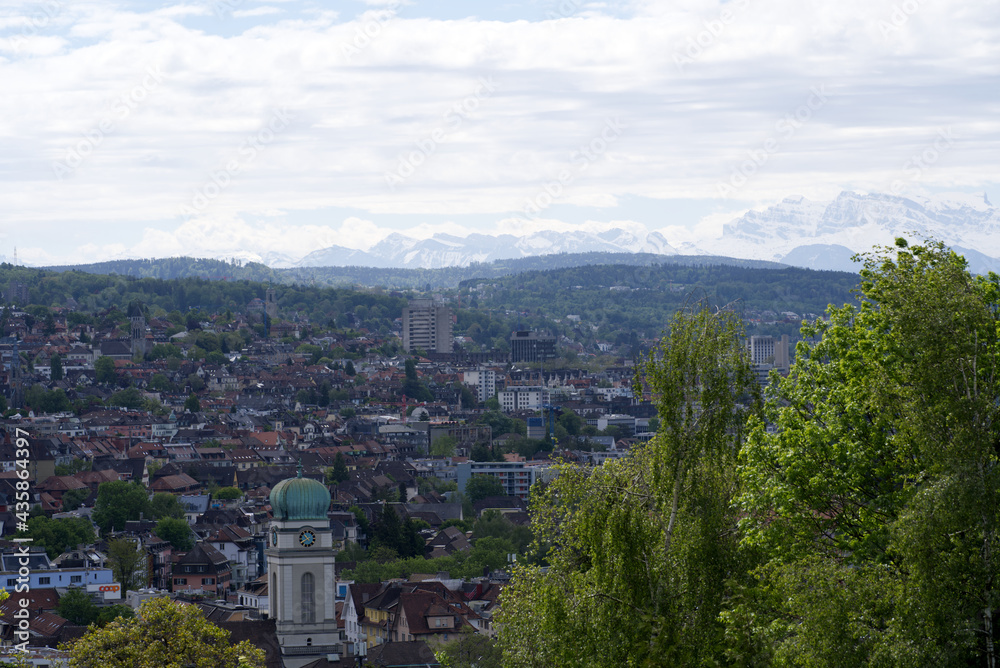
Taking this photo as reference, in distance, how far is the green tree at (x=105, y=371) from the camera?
18238cm

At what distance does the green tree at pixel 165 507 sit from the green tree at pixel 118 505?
25.4 inches

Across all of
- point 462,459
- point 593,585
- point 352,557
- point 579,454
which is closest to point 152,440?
point 462,459

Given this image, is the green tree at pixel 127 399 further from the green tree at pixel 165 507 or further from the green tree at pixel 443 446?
the green tree at pixel 165 507

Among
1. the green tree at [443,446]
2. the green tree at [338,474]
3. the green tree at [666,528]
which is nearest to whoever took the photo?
the green tree at [666,528]

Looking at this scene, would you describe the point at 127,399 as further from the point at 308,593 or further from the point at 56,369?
the point at 308,593

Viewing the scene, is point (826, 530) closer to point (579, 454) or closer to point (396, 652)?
point (396, 652)

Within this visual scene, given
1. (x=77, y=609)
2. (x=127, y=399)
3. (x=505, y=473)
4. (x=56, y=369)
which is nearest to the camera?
(x=77, y=609)

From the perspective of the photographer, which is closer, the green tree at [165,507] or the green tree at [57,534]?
the green tree at [57,534]

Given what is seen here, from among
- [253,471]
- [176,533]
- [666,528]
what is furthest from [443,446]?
[666,528]

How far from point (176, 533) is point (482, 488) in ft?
128

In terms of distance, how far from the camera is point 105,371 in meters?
183

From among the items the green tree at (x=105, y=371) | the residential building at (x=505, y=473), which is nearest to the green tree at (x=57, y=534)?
the residential building at (x=505, y=473)

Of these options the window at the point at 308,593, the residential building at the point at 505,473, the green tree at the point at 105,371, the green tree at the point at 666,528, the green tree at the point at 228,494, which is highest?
the green tree at the point at 666,528

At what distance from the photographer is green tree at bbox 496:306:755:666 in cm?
1877
